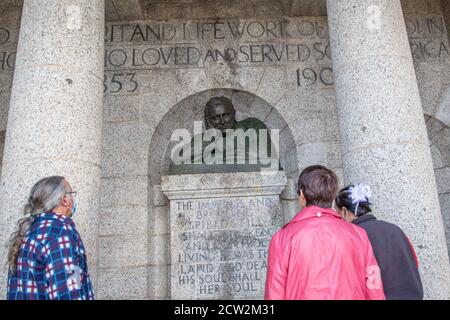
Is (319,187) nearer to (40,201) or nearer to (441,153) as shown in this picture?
(40,201)

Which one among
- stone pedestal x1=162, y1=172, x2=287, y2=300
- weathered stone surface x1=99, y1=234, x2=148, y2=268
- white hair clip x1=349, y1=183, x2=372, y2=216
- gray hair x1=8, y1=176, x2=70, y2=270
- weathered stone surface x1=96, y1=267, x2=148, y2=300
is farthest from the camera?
weathered stone surface x1=99, y1=234, x2=148, y2=268

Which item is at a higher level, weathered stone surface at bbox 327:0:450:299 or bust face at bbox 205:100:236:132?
bust face at bbox 205:100:236:132

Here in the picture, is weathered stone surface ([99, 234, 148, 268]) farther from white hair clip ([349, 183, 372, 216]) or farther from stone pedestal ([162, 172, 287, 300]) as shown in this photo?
white hair clip ([349, 183, 372, 216])

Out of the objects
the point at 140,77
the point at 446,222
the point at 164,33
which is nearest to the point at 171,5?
the point at 164,33

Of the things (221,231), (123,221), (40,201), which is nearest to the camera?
(40,201)

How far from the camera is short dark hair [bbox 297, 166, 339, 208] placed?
3.04 meters

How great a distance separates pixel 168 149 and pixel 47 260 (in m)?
5.87

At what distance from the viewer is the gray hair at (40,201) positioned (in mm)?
2971

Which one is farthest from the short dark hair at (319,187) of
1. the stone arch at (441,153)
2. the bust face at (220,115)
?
the stone arch at (441,153)

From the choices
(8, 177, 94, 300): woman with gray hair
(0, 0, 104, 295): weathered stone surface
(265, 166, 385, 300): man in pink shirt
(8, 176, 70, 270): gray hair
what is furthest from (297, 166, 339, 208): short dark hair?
(0, 0, 104, 295): weathered stone surface

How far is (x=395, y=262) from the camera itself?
3.34 meters

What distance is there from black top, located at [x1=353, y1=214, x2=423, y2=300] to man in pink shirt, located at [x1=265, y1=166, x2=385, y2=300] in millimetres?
451

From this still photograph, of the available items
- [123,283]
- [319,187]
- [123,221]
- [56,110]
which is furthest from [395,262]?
[123,221]

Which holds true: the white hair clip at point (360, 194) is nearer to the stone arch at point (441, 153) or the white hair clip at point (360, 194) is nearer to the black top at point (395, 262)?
the black top at point (395, 262)
